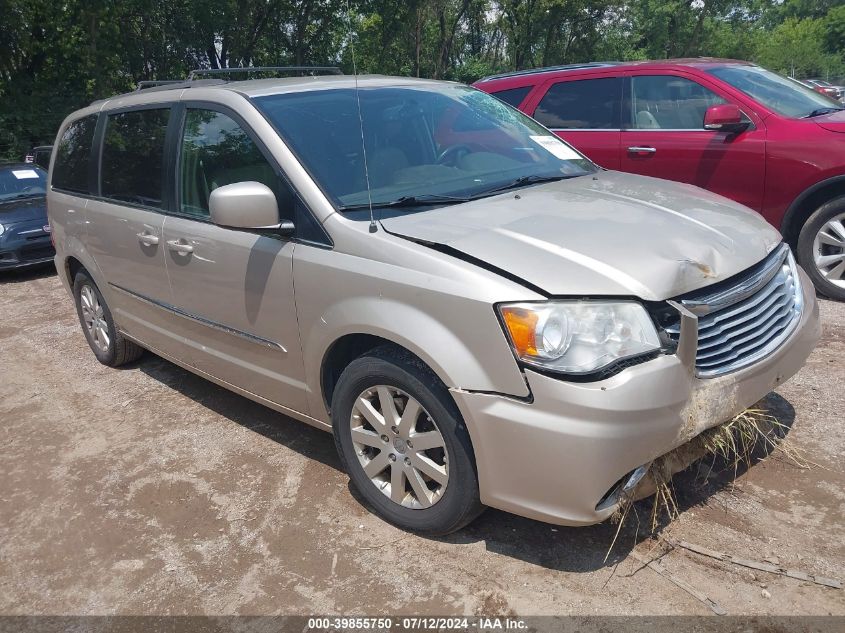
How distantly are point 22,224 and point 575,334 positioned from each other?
8.27 metres

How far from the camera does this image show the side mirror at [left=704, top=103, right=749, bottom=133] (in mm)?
5324

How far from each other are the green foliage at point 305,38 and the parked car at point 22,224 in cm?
455

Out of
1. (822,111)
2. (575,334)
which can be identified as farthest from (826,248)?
(575,334)

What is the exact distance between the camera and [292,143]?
314 cm

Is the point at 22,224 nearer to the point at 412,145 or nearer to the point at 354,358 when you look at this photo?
the point at 412,145

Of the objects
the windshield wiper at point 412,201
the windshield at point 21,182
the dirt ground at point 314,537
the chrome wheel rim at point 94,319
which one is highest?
the windshield wiper at point 412,201

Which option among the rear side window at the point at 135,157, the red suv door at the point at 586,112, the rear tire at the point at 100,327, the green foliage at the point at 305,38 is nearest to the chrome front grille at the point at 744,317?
the rear side window at the point at 135,157

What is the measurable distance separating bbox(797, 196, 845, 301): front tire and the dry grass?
88.3 inches

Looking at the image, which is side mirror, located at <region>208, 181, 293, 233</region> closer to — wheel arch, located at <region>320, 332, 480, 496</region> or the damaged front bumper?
wheel arch, located at <region>320, 332, 480, 496</region>

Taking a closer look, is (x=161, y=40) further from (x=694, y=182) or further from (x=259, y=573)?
(x=259, y=573)

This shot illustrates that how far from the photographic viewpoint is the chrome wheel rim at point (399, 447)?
8.85 ft

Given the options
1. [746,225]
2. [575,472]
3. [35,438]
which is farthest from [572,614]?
[35,438]

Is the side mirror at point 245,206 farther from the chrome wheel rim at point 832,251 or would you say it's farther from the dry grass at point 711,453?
the chrome wheel rim at point 832,251

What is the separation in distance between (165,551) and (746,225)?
2.78 m
